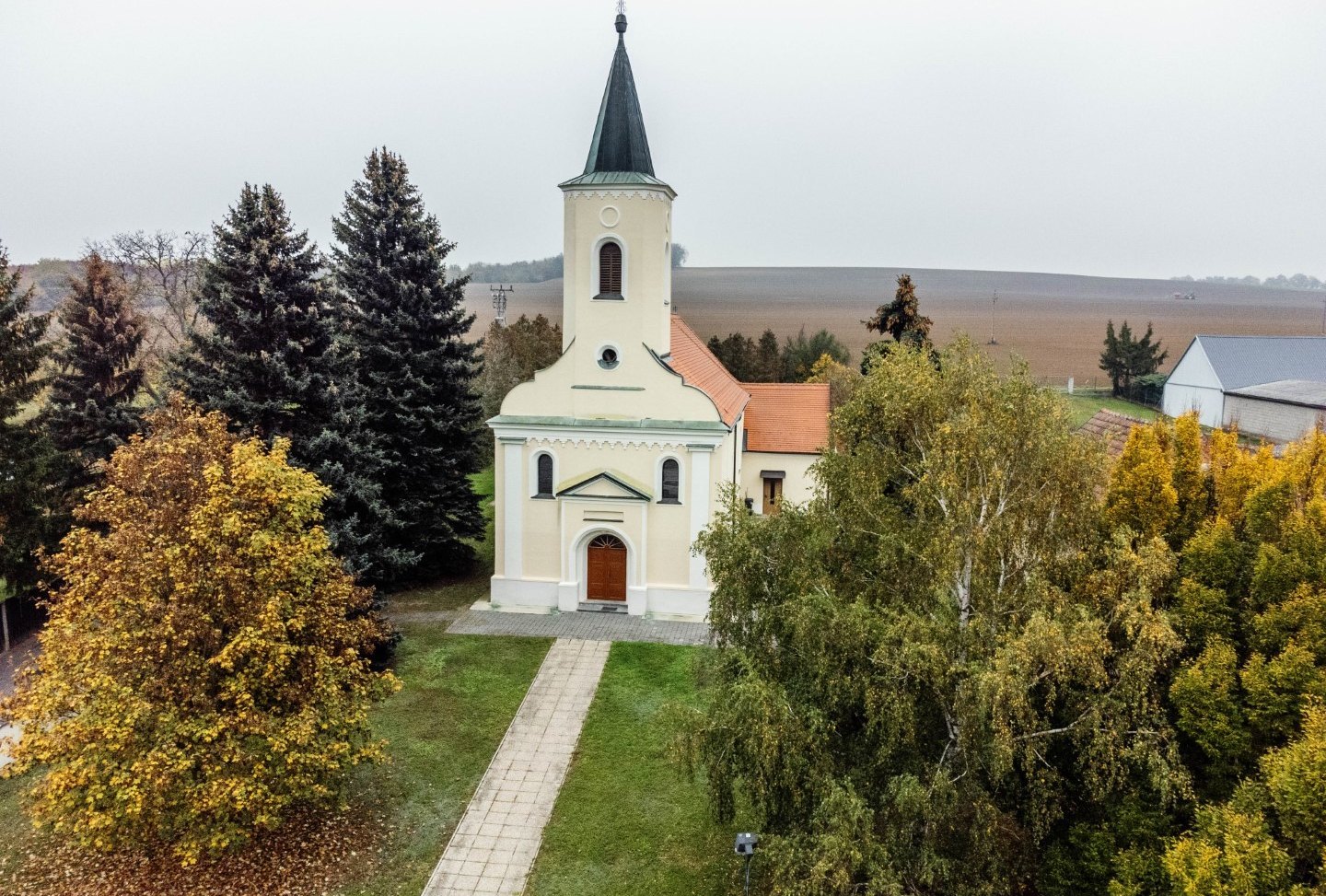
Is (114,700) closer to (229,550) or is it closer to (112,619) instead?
(112,619)

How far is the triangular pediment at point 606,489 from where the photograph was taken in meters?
21.2

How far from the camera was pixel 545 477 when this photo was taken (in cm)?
2192

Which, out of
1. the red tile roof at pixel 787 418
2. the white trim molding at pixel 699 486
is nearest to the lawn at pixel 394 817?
the white trim molding at pixel 699 486

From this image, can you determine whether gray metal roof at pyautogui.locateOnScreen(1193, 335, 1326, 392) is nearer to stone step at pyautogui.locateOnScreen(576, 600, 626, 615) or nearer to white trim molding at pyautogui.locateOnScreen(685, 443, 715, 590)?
white trim molding at pyautogui.locateOnScreen(685, 443, 715, 590)

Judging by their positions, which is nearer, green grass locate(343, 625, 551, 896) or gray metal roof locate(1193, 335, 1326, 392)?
green grass locate(343, 625, 551, 896)

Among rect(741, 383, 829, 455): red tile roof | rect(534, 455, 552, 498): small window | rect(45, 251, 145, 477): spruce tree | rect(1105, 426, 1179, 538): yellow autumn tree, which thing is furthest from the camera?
rect(741, 383, 829, 455): red tile roof

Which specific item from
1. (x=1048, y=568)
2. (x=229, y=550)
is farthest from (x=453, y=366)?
(x=1048, y=568)

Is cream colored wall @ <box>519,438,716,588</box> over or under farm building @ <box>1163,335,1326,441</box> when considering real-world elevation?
under

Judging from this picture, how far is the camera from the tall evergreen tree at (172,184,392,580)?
18.0 m

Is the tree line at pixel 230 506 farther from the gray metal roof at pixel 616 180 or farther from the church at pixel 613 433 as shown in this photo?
the gray metal roof at pixel 616 180

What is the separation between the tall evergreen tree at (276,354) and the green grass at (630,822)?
653 centimetres

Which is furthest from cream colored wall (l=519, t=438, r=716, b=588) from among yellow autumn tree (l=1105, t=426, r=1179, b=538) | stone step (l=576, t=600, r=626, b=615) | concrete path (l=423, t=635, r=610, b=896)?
yellow autumn tree (l=1105, t=426, r=1179, b=538)

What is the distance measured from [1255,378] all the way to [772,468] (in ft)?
51.8

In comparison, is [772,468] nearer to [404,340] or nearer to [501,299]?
[404,340]
